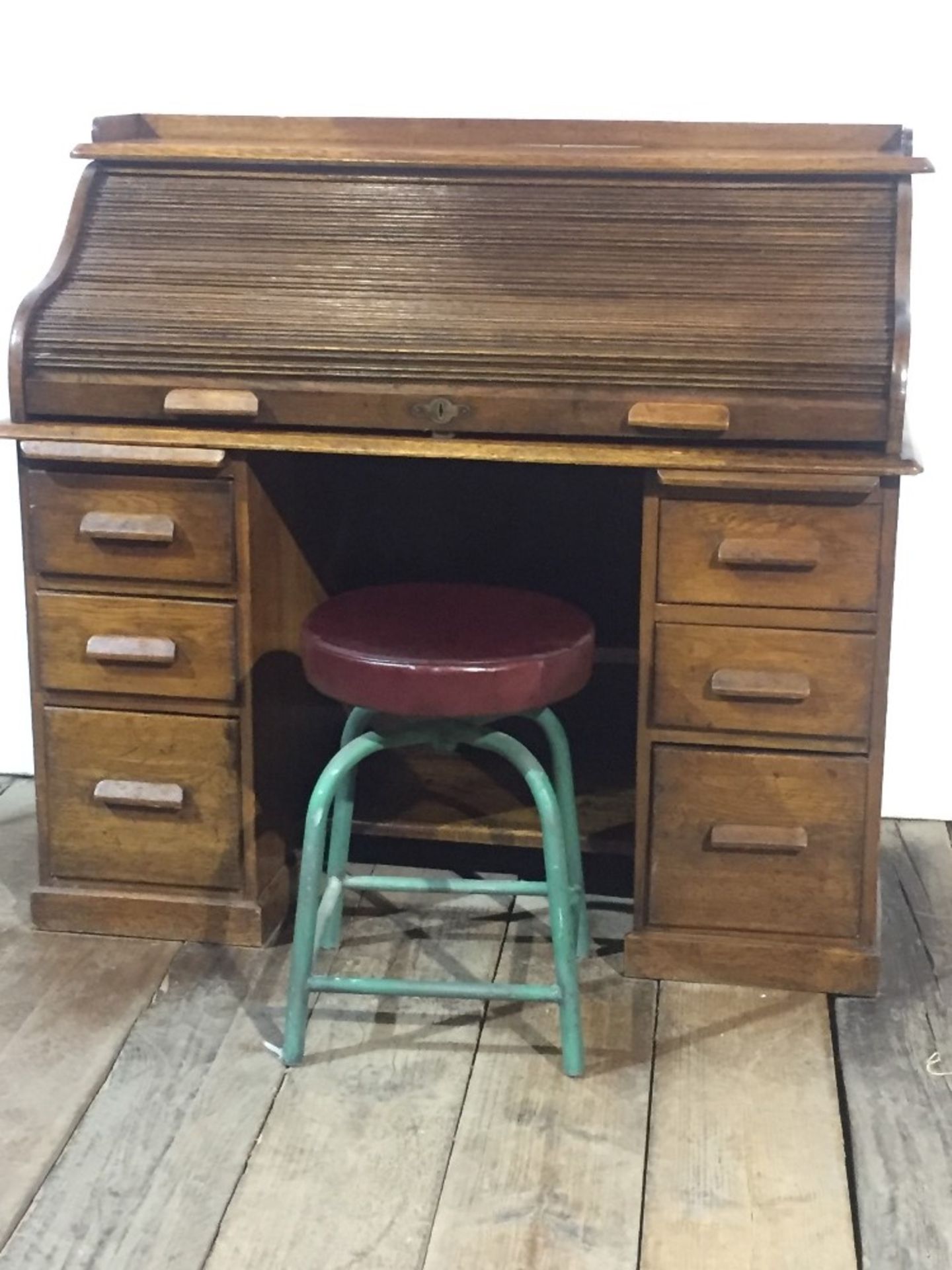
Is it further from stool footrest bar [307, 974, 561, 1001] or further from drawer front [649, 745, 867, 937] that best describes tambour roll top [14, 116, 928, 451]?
stool footrest bar [307, 974, 561, 1001]

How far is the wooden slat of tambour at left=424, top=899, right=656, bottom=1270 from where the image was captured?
1.71 m

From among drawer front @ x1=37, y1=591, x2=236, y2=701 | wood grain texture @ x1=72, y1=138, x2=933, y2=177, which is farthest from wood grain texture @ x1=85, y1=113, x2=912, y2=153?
drawer front @ x1=37, y1=591, x2=236, y2=701

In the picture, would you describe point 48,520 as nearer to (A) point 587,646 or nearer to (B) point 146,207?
(B) point 146,207

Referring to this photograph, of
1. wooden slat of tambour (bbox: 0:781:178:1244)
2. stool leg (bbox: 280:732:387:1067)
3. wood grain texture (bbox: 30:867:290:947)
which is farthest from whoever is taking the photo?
wood grain texture (bbox: 30:867:290:947)

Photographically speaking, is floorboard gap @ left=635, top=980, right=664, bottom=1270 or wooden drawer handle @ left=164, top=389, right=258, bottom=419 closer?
floorboard gap @ left=635, top=980, right=664, bottom=1270

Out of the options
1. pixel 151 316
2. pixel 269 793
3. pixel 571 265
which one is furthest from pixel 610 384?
pixel 269 793

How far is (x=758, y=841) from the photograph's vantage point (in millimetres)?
2162

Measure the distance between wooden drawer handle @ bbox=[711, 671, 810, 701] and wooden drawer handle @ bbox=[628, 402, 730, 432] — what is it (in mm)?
332

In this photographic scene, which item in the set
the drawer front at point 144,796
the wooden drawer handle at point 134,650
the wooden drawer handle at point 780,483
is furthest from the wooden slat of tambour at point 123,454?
the wooden drawer handle at point 780,483

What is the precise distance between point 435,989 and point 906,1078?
0.61m

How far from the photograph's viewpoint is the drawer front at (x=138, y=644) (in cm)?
223

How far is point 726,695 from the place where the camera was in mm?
2123

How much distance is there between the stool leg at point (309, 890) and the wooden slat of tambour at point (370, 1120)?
0.16 feet

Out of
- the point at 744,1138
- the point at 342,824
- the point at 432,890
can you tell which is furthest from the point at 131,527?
the point at 744,1138
